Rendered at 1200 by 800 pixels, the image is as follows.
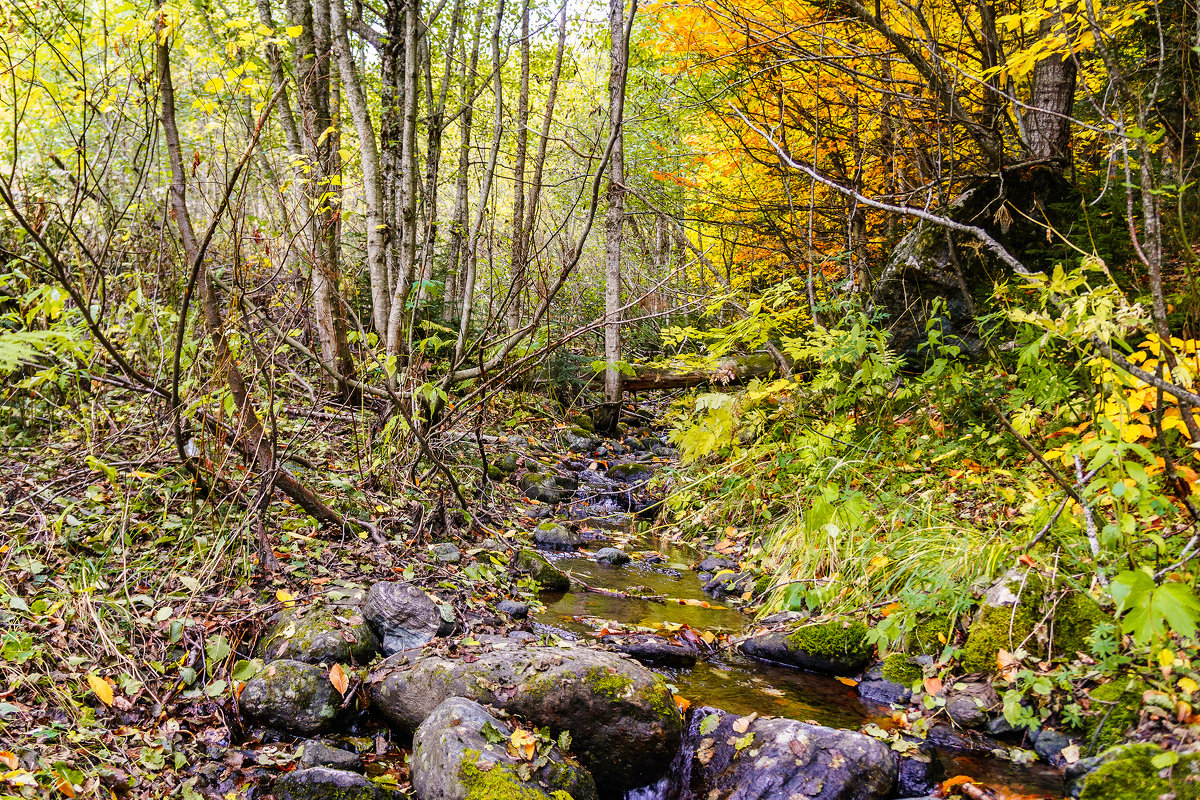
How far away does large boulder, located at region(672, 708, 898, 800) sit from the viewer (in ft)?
9.78

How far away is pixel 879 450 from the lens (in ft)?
18.7

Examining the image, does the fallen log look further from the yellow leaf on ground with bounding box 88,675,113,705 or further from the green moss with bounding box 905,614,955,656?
the yellow leaf on ground with bounding box 88,675,113,705

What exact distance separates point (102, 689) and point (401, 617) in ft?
4.69

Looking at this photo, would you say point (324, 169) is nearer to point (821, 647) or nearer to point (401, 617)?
point (401, 617)

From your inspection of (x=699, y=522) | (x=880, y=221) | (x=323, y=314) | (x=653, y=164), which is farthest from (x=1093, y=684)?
(x=653, y=164)

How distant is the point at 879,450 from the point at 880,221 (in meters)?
5.35

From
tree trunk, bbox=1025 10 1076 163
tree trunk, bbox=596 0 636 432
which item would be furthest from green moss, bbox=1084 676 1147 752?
tree trunk, bbox=596 0 636 432

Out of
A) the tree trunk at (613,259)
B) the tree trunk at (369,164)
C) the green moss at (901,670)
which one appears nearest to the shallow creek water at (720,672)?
the green moss at (901,670)

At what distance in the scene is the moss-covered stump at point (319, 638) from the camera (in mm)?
3486

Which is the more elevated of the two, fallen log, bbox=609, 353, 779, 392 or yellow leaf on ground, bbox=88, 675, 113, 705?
fallen log, bbox=609, 353, 779, 392

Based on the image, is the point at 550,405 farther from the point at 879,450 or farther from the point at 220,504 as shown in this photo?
the point at 220,504

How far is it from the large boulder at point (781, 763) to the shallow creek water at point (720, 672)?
0.91 feet

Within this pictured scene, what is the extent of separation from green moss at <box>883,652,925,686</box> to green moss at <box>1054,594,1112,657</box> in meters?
0.72

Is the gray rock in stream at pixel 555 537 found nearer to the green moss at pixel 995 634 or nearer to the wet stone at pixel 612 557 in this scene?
the wet stone at pixel 612 557
